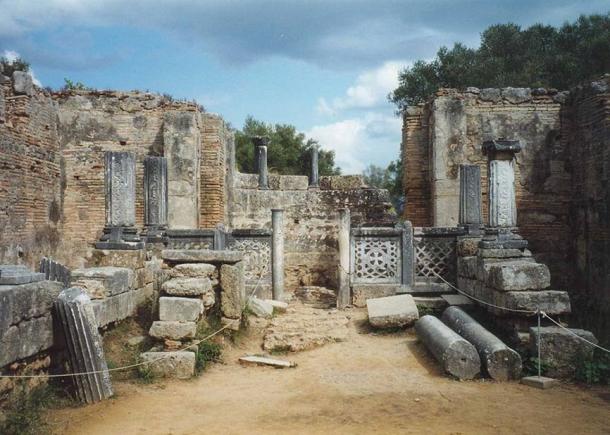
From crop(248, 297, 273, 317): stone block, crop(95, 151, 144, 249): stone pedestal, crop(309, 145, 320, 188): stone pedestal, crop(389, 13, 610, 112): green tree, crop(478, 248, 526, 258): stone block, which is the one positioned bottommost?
crop(248, 297, 273, 317): stone block

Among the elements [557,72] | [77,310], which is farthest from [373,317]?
[557,72]

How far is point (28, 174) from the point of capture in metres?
12.0

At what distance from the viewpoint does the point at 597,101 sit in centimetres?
1152

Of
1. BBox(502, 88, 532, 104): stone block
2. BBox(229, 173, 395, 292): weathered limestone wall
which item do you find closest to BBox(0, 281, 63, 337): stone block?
BBox(229, 173, 395, 292): weathered limestone wall

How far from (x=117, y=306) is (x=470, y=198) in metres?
Result: 6.58

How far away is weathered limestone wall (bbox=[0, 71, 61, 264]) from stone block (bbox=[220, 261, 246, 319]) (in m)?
5.99

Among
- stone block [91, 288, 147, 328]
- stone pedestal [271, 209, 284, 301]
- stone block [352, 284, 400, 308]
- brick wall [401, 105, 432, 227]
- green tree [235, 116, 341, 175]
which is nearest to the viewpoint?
stone block [91, 288, 147, 328]

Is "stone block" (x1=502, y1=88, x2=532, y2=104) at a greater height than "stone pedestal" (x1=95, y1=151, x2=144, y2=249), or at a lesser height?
greater

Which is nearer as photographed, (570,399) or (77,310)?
(77,310)

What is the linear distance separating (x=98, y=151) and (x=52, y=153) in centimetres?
108

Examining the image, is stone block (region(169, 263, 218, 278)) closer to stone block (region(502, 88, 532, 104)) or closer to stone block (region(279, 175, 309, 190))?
stone block (region(502, 88, 532, 104))

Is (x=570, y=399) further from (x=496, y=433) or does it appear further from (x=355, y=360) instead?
(x=355, y=360)

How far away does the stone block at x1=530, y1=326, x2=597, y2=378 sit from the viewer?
6.14 meters

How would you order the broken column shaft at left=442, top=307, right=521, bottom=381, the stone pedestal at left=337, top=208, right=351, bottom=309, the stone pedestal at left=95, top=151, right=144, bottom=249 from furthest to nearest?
the stone pedestal at left=337, top=208, right=351, bottom=309 < the stone pedestal at left=95, top=151, right=144, bottom=249 < the broken column shaft at left=442, top=307, right=521, bottom=381
